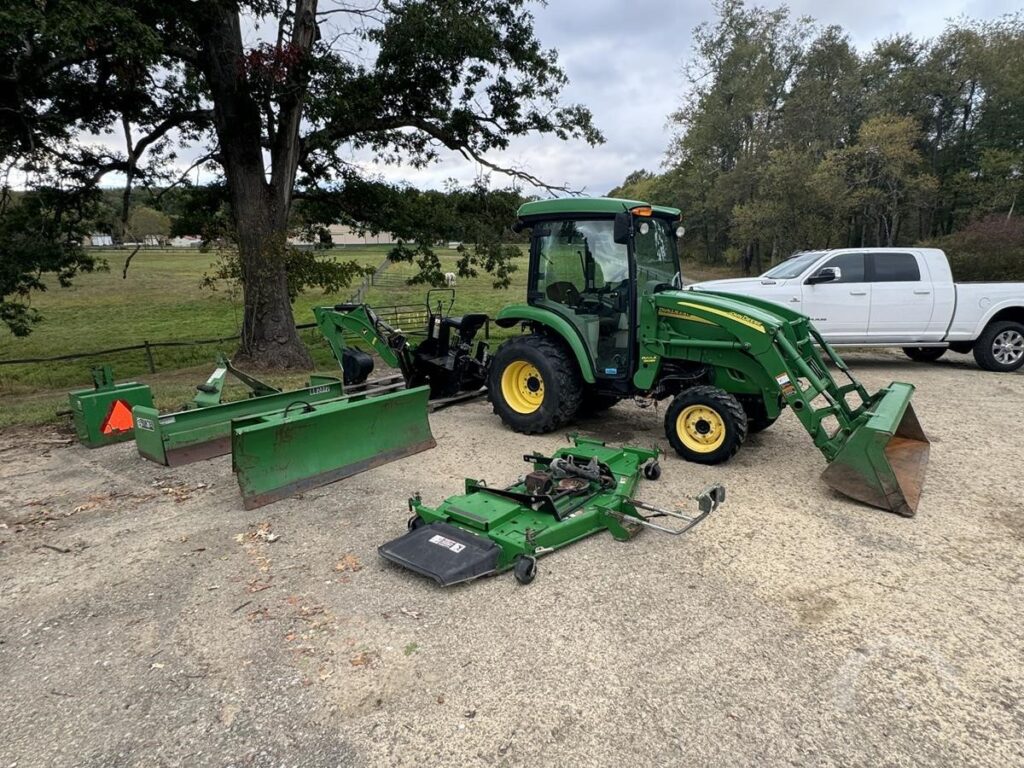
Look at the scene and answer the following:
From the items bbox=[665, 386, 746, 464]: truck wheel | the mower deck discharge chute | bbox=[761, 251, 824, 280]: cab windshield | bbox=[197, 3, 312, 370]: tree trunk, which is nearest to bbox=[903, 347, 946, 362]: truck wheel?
bbox=[761, 251, 824, 280]: cab windshield

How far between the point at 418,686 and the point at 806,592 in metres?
2.29

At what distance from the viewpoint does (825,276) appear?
983 cm

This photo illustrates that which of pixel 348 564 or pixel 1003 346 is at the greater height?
pixel 1003 346

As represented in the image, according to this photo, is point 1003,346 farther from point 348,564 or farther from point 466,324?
point 348,564

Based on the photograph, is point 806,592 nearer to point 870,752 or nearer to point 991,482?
point 870,752

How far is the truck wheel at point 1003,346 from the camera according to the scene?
390 inches

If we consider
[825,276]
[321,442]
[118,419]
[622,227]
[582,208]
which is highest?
[582,208]

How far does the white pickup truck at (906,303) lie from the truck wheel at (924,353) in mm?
792

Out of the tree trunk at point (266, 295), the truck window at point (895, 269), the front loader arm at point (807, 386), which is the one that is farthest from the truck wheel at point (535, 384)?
the truck window at point (895, 269)

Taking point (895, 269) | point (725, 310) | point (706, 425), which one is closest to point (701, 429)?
point (706, 425)

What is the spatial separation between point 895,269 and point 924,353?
2290 millimetres

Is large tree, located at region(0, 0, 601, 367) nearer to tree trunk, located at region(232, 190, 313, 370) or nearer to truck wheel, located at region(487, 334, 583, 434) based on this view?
tree trunk, located at region(232, 190, 313, 370)

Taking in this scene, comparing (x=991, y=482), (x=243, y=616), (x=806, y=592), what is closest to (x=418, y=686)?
(x=243, y=616)

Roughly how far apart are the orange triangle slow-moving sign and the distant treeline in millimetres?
23670
